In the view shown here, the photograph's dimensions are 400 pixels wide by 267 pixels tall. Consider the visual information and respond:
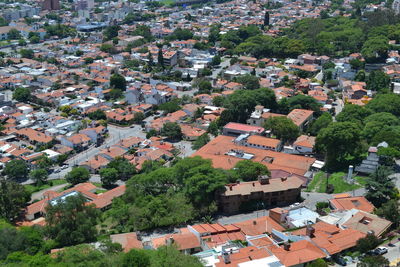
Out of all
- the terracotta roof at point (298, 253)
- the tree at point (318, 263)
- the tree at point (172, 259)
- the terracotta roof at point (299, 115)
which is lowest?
the terracotta roof at point (299, 115)

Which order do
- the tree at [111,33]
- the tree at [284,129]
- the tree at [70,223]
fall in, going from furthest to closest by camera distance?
the tree at [111,33]
the tree at [284,129]
the tree at [70,223]

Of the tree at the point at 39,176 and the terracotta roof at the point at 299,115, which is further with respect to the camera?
the terracotta roof at the point at 299,115

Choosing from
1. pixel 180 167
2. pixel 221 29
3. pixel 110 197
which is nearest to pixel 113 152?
pixel 110 197

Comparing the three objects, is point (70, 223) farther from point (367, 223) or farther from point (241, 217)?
point (367, 223)

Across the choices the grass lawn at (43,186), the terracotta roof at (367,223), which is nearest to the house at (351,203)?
the terracotta roof at (367,223)

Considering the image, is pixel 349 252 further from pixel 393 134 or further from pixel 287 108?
pixel 287 108

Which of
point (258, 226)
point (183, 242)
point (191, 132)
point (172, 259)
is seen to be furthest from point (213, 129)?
point (172, 259)

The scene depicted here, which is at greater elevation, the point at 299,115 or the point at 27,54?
the point at 299,115

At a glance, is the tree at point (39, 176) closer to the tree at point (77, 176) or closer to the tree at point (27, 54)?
the tree at point (77, 176)

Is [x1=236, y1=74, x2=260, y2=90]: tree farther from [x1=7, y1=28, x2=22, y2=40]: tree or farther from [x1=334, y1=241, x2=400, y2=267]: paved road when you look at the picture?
[x1=7, y1=28, x2=22, y2=40]: tree
